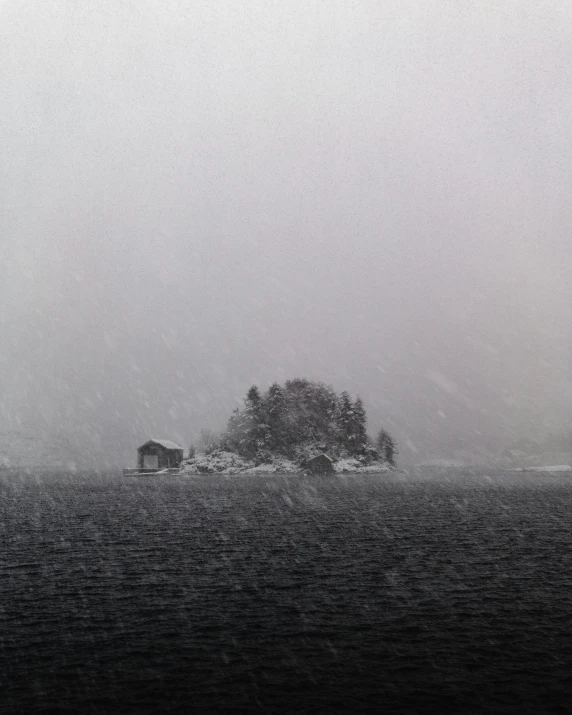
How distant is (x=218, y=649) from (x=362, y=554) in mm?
18826

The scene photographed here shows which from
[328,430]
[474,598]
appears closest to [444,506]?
[474,598]

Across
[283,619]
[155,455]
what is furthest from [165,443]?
[283,619]

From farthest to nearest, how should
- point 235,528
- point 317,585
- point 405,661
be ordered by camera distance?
point 235,528
point 317,585
point 405,661

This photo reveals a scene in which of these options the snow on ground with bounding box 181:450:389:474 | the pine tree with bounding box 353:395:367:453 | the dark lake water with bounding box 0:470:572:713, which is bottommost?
the dark lake water with bounding box 0:470:572:713

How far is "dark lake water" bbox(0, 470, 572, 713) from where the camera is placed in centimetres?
1661

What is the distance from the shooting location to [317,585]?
2919 centimetres

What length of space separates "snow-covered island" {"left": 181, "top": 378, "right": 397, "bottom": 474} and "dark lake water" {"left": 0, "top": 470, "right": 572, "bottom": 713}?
102 meters

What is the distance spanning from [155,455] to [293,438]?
38.2 m

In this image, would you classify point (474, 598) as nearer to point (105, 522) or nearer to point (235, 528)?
point (235, 528)

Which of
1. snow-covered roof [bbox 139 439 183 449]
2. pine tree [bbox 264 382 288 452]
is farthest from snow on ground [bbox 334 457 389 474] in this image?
snow-covered roof [bbox 139 439 183 449]

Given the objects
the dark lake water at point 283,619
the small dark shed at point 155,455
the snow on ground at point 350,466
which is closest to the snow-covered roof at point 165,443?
the small dark shed at point 155,455

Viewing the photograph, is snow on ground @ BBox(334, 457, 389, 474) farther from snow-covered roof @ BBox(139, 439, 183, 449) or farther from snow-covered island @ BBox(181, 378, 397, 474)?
snow-covered roof @ BBox(139, 439, 183, 449)

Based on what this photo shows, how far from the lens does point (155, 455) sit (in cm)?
14762

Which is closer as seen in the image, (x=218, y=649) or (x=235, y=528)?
(x=218, y=649)
